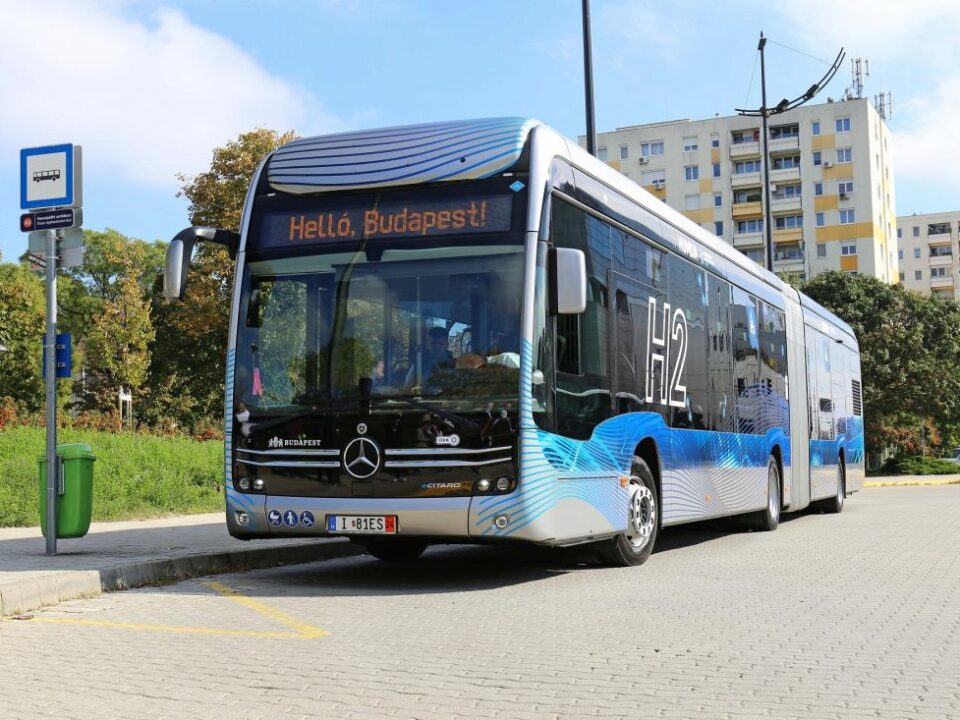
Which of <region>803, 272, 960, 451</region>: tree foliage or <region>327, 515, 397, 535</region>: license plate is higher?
<region>803, 272, 960, 451</region>: tree foliage

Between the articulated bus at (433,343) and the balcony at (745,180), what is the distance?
86.7 metres

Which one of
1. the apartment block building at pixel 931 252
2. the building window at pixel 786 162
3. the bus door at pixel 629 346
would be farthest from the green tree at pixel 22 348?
the apartment block building at pixel 931 252

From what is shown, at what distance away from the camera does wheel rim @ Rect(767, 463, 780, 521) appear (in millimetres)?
16719

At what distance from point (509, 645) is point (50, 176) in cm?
726

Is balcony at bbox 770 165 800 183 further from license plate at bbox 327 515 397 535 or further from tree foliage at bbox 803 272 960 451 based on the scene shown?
license plate at bbox 327 515 397 535

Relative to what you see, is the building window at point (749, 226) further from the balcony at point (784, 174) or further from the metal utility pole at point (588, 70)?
the metal utility pole at point (588, 70)

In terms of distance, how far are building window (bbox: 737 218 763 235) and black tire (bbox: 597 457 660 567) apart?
86.3 metres

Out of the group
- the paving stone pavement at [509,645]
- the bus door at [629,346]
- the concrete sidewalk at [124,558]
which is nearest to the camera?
the paving stone pavement at [509,645]

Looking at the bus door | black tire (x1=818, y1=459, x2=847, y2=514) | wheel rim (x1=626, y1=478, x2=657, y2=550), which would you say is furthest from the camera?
black tire (x1=818, y1=459, x2=847, y2=514)

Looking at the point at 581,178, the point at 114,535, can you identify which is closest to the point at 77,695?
the point at 581,178

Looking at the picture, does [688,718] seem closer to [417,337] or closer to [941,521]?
[417,337]

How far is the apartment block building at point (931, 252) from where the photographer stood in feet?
455

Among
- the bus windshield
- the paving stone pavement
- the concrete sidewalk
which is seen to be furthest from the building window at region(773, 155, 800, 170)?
the bus windshield

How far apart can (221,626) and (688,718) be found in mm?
3782
